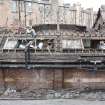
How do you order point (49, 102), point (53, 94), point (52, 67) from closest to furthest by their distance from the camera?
point (49, 102), point (53, 94), point (52, 67)

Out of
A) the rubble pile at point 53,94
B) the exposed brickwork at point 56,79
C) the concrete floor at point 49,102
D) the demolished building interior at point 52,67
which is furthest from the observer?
the exposed brickwork at point 56,79

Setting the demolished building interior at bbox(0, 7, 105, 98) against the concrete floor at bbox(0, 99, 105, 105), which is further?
the demolished building interior at bbox(0, 7, 105, 98)

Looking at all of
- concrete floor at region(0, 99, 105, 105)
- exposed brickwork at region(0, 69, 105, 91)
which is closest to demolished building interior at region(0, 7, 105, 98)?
exposed brickwork at region(0, 69, 105, 91)

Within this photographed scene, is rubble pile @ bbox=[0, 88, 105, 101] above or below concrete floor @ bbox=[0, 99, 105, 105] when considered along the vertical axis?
above

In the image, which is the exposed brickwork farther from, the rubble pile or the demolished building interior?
the rubble pile

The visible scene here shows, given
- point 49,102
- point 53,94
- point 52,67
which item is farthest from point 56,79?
point 49,102

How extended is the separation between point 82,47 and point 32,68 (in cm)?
175

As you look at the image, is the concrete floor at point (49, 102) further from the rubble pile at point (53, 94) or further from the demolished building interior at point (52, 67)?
the demolished building interior at point (52, 67)

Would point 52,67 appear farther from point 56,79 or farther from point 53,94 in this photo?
point 53,94

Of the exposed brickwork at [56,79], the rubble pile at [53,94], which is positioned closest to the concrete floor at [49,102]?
the rubble pile at [53,94]

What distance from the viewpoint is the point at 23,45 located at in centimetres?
1170

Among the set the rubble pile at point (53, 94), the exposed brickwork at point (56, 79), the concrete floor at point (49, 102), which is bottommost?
the concrete floor at point (49, 102)

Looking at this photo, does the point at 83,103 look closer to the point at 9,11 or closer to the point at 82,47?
the point at 82,47

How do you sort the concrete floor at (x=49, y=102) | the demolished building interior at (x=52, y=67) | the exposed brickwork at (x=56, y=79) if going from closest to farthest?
the concrete floor at (x=49, y=102)
the demolished building interior at (x=52, y=67)
the exposed brickwork at (x=56, y=79)
